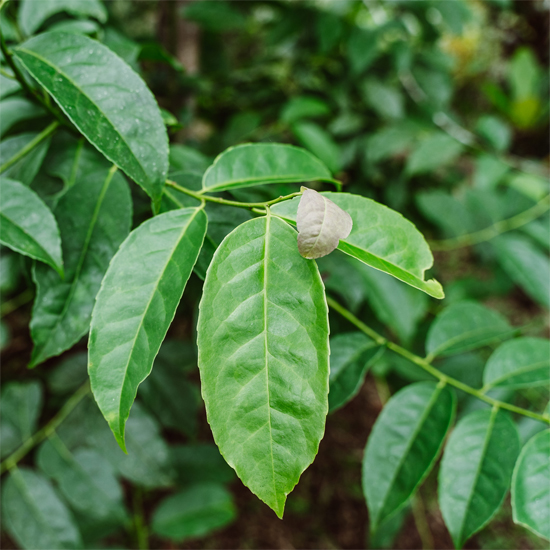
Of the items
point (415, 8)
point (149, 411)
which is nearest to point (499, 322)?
point (149, 411)

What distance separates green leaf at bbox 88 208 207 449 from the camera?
0.36 metres

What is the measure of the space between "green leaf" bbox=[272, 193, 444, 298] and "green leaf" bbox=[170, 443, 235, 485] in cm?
98

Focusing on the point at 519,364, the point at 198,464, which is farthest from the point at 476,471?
the point at 198,464

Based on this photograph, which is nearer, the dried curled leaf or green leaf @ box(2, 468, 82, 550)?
the dried curled leaf

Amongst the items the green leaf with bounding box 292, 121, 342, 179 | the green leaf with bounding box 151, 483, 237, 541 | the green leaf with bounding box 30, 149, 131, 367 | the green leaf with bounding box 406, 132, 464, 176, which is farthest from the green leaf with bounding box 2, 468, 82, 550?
the green leaf with bounding box 406, 132, 464, 176

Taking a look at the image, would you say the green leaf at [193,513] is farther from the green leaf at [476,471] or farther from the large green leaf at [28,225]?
the large green leaf at [28,225]

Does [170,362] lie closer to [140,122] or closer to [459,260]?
[140,122]

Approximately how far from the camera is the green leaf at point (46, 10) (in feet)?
1.99

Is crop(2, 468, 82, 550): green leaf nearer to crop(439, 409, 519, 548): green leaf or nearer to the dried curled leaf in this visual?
crop(439, 409, 519, 548): green leaf

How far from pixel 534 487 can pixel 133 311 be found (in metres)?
0.48

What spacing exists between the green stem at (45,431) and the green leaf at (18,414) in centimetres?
1

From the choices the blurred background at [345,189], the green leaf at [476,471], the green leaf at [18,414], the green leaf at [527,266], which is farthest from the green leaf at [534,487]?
the green leaf at [18,414]

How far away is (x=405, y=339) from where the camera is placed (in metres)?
0.92

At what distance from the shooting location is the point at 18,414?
0.95 metres
